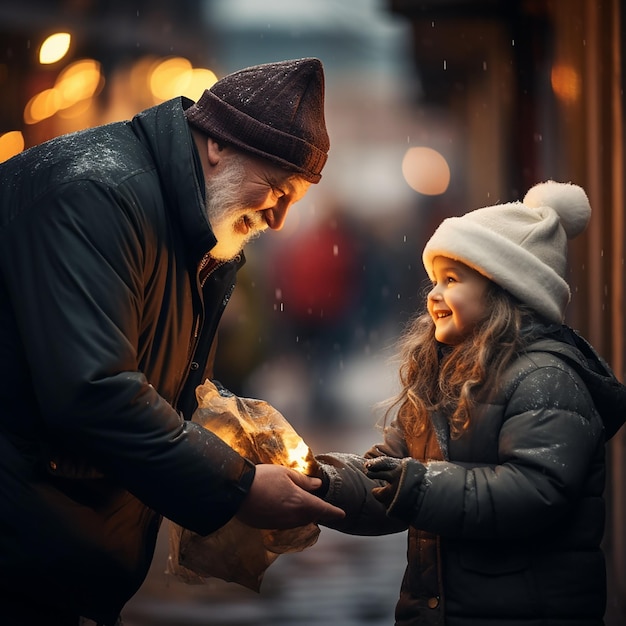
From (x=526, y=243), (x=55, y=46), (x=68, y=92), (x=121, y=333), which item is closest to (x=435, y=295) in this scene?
(x=526, y=243)

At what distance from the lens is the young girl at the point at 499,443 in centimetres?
293

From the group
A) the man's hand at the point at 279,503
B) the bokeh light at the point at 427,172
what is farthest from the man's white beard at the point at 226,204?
the bokeh light at the point at 427,172

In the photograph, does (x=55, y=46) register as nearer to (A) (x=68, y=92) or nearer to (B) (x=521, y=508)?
(A) (x=68, y=92)

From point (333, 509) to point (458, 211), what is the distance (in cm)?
669

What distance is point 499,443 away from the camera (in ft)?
9.90

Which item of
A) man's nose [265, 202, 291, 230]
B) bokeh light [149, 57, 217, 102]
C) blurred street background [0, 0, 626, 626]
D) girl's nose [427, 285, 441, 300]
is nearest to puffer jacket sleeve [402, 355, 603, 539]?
girl's nose [427, 285, 441, 300]

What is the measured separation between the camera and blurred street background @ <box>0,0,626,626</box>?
5891 mm

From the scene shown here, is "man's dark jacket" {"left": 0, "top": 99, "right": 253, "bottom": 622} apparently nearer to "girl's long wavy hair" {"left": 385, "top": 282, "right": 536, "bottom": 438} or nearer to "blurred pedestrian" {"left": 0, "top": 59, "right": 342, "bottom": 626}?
"blurred pedestrian" {"left": 0, "top": 59, "right": 342, "bottom": 626}

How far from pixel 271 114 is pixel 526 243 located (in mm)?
909

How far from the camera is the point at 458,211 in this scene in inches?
374

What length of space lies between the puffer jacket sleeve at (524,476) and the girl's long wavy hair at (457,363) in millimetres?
141

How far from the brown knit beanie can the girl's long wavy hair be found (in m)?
0.70

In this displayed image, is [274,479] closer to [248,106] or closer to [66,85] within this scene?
[248,106]

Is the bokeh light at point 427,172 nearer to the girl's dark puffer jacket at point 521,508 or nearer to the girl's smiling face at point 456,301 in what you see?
the girl's smiling face at point 456,301
